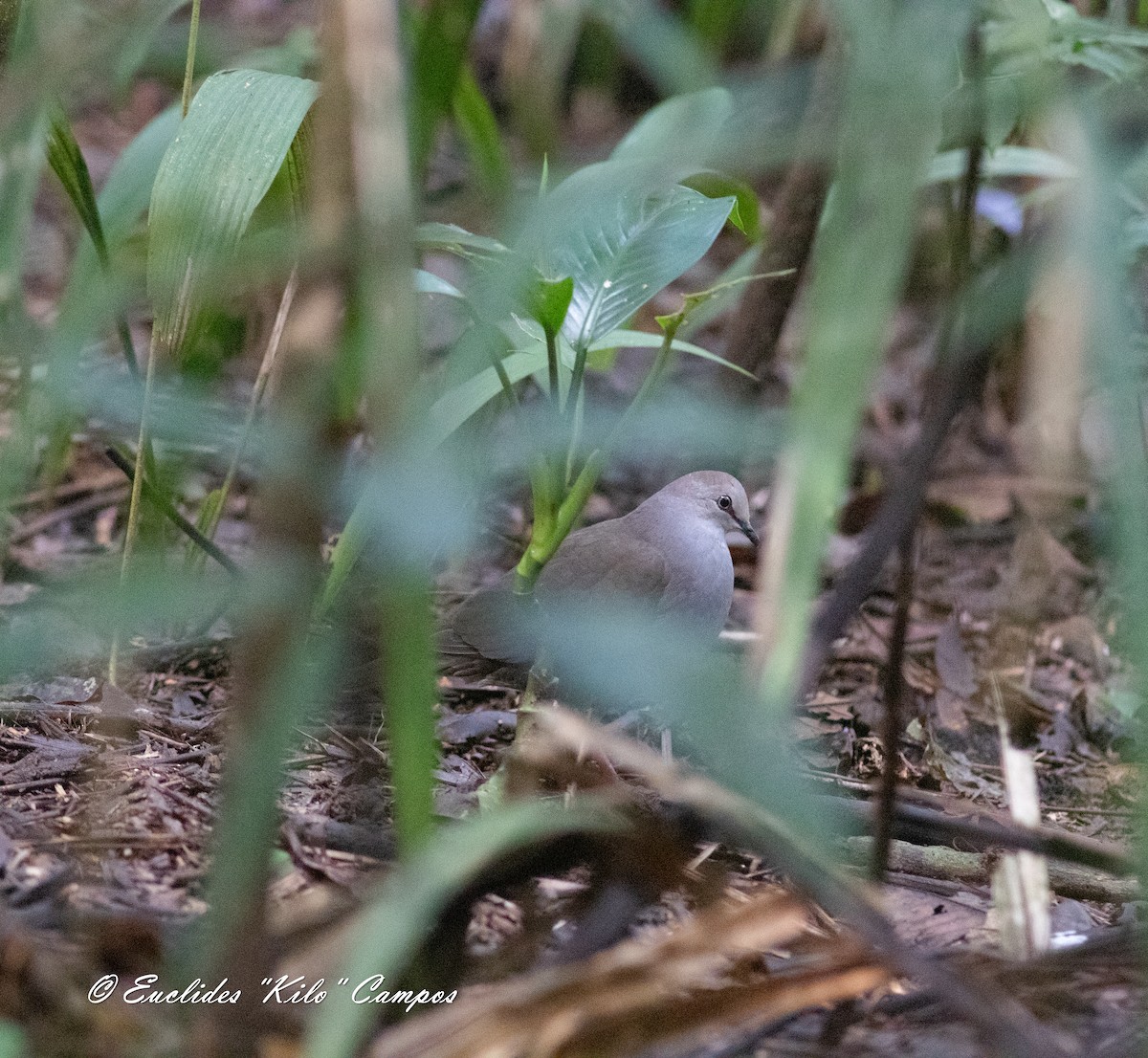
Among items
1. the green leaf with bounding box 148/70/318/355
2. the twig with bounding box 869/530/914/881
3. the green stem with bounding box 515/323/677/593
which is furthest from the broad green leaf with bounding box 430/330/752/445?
the twig with bounding box 869/530/914/881

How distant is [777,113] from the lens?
1.70 m

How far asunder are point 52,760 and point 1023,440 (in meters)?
4.06

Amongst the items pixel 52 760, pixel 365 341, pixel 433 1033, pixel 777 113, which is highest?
pixel 777 113

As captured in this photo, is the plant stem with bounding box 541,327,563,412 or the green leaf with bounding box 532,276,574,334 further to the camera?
the plant stem with bounding box 541,327,563,412

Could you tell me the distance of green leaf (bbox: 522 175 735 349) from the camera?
274 centimetres

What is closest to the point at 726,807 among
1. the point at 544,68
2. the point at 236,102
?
the point at 236,102

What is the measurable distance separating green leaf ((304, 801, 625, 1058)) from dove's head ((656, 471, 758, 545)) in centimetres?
320

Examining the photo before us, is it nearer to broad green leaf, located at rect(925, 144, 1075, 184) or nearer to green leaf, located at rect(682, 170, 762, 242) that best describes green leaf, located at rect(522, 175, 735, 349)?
green leaf, located at rect(682, 170, 762, 242)

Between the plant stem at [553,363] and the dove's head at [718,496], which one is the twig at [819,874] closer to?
the plant stem at [553,363]

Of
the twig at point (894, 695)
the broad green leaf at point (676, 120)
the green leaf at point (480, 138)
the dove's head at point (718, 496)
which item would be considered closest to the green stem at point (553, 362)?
the broad green leaf at point (676, 120)

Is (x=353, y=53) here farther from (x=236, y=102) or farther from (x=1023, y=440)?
(x=1023, y=440)

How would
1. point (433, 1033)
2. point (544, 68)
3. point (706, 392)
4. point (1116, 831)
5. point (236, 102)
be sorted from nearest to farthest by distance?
1. point (433, 1033)
2. point (236, 102)
3. point (1116, 831)
4. point (706, 392)
5. point (544, 68)

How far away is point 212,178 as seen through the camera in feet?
7.77

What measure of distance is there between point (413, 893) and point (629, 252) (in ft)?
6.36
